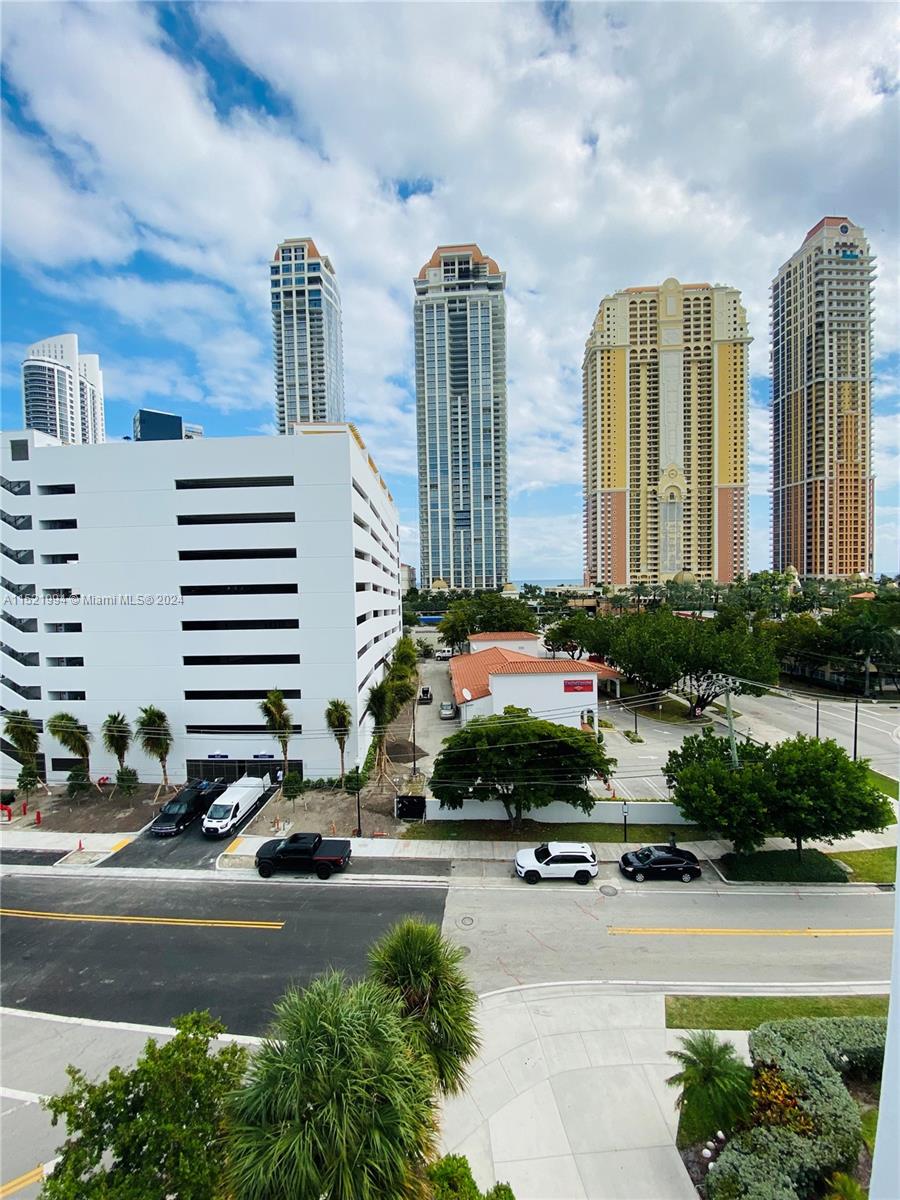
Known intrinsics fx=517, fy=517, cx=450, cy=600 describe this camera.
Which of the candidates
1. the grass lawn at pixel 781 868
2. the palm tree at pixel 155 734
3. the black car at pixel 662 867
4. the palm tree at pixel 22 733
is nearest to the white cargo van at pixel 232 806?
the palm tree at pixel 155 734

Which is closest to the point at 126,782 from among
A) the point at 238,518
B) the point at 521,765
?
the point at 238,518

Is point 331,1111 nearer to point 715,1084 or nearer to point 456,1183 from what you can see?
point 456,1183

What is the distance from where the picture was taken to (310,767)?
2764 centimetres

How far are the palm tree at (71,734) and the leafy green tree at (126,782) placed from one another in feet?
7.03

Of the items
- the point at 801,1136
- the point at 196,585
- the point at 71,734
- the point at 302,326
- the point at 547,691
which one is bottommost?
the point at 801,1136

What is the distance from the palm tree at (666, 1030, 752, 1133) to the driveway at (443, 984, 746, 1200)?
1.23m

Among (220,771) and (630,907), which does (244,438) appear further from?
(630,907)

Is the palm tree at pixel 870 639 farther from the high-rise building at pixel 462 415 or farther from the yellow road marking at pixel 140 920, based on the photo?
the high-rise building at pixel 462 415

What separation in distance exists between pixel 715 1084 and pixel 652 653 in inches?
1212

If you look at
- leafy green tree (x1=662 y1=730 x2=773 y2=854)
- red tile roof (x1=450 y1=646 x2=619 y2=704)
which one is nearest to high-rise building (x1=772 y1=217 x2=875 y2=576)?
red tile roof (x1=450 y1=646 x2=619 y2=704)

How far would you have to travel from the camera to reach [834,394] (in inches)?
4471

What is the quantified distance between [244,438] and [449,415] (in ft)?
364

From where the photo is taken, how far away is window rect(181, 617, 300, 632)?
2789 centimetres

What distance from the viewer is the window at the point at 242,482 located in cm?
2764
